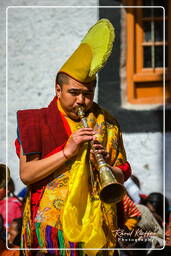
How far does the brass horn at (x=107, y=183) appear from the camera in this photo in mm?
3268

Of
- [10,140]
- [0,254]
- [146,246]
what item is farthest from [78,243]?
[10,140]

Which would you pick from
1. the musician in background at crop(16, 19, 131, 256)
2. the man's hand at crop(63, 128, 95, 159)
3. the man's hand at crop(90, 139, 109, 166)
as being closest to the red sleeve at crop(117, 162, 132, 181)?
the musician in background at crop(16, 19, 131, 256)

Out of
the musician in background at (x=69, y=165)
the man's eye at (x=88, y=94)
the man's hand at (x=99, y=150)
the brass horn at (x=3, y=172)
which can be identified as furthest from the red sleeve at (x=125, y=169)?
the brass horn at (x=3, y=172)

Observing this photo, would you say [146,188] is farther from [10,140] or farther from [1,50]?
[1,50]

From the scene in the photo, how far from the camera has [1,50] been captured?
18.9 ft

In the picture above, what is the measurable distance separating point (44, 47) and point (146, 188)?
175 centimetres

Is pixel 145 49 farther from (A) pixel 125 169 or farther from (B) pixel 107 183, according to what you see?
(B) pixel 107 183

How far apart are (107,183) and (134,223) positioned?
0.75 m

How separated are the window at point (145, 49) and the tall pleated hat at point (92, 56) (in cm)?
274

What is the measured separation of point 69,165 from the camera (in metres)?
3.49

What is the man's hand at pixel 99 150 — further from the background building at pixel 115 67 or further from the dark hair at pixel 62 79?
the background building at pixel 115 67

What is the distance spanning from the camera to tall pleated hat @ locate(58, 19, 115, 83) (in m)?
3.44

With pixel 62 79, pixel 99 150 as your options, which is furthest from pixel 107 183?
pixel 62 79

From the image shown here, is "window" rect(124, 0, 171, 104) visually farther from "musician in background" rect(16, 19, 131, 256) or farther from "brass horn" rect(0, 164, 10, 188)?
"musician in background" rect(16, 19, 131, 256)
